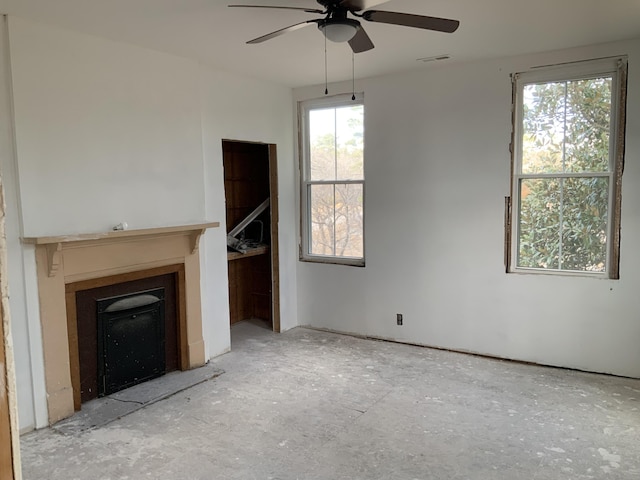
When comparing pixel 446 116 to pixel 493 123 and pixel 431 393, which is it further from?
pixel 431 393

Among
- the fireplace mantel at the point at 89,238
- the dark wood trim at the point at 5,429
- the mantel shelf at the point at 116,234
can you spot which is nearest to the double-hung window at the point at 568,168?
the mantel shelf at the point at 116,234

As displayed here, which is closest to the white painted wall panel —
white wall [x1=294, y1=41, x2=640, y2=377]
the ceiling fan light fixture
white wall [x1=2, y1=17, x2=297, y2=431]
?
Answer: white wall [x1=2, y1=17, x2=297, y2=431]

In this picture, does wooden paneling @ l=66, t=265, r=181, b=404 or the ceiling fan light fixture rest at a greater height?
the ceiling fan light fixture

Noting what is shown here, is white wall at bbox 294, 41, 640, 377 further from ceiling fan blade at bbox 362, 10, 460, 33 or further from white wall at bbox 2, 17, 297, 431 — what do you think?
ceiling fan blade at bbox 362, 10, 460, 33

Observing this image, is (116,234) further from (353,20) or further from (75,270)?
(353,20)

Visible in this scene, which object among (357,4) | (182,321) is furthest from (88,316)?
(357,4)

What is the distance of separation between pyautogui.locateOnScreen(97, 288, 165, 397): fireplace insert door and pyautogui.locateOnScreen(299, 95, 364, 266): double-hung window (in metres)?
1.93

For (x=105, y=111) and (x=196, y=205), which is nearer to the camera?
(x=105, y=111)

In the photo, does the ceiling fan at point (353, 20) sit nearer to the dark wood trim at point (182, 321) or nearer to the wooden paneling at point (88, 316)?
the wooden paneling at point (88, 316)

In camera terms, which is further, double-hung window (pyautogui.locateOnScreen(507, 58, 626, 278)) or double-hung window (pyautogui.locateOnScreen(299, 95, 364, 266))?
double-hung window (pyautogui.locateOnScreen(299, 95, 364, 266))

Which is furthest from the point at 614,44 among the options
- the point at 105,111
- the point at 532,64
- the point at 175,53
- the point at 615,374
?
the point at 105,111

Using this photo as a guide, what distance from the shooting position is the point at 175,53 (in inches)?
153

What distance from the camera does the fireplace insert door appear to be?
358 cm

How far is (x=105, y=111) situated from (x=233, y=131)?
1.34 meters
